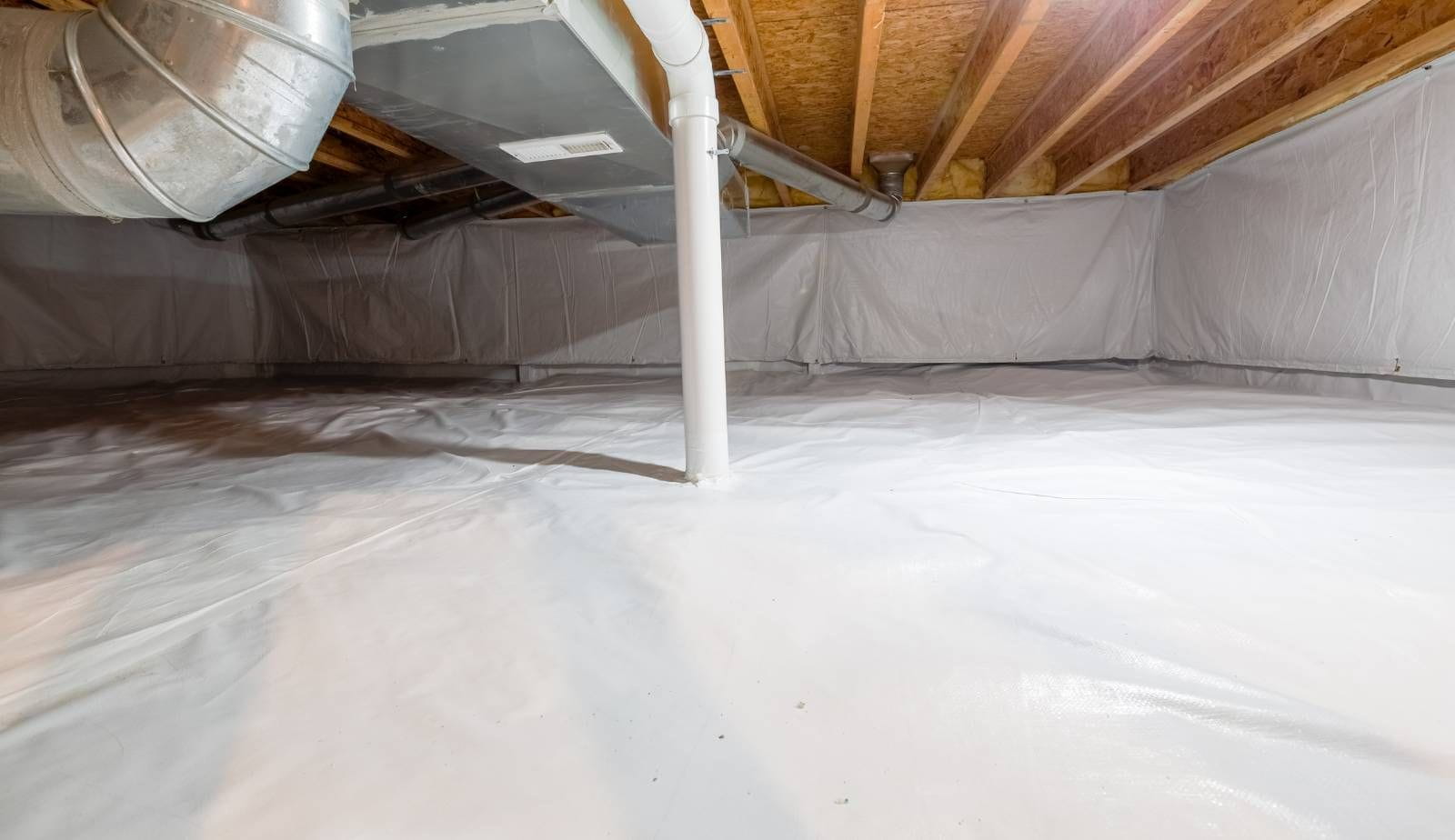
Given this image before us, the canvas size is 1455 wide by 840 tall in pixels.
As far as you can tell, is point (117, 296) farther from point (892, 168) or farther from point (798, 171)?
point (892, 168)

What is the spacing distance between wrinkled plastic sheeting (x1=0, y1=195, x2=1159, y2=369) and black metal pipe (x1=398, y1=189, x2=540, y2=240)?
0.20m

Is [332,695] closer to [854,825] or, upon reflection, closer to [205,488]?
[854,825]

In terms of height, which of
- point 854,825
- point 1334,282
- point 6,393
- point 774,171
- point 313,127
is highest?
point 774,171

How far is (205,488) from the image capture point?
1805 mm

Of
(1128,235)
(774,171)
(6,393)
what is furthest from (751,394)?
(6,393)

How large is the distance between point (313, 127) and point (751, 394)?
106 inches

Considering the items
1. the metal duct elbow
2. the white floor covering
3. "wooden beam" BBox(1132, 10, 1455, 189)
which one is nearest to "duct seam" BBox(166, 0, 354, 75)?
the metal duct elbow

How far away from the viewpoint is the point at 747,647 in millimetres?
935

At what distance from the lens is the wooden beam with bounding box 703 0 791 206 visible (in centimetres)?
189

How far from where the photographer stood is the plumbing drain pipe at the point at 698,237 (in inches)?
62.8

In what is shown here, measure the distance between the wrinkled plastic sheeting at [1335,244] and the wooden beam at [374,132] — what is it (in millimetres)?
4166

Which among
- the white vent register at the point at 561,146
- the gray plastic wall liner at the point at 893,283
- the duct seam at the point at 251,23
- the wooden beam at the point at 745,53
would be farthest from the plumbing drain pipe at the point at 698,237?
the gray plastic wall liner at the point at 893,283

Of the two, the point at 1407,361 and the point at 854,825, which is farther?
the point at 1407,361

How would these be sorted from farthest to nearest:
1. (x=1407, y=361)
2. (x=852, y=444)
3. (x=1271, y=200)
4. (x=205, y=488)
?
(x=1271, y=200)
(x=1407, y=361)
(x=852, y=444)
(x=205, y=488)
